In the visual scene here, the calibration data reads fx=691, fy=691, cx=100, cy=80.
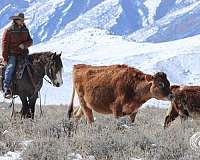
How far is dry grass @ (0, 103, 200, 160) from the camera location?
10.7 m

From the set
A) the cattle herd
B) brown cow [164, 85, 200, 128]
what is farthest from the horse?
brown cow [164, 85, 200, 128]

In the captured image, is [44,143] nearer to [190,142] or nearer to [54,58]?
[190,142]

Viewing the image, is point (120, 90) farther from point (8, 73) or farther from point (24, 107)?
point (8, 73)

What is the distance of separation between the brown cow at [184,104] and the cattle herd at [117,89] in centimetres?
131

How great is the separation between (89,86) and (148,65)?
89.3 metres

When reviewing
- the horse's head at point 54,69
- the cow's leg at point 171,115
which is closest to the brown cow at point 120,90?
the horse's head at point 54,69

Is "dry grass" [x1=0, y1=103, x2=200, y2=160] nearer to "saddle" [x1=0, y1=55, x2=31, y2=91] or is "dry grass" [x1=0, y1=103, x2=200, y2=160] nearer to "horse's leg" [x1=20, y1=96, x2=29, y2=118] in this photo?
"horse's leg" [x1=20, y1=96, x2=29, y2=118]

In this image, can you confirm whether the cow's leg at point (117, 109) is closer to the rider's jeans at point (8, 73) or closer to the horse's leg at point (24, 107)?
the horse's leg at point (24, 107)

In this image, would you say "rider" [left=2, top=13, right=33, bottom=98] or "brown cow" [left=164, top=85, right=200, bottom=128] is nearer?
"rider" [left=2, top=13, right=33, bottom=98]

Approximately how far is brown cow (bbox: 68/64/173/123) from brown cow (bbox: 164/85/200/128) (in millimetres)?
1608

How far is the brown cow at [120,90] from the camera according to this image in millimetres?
15672

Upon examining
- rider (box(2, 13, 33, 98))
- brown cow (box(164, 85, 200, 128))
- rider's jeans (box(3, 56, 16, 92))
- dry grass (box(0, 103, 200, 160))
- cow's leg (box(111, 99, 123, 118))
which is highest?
rider (box(2, 13, 33, 98))

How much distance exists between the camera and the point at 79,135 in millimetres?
12211

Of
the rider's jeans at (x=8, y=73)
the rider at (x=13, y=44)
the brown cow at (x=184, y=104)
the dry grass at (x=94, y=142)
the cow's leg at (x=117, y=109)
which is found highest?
the rider at (x=13, y=44)
